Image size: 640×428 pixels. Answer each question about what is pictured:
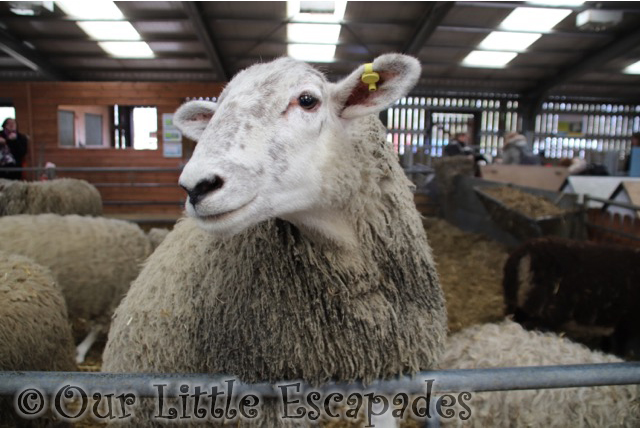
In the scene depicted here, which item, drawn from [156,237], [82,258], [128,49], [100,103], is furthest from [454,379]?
[128,49]

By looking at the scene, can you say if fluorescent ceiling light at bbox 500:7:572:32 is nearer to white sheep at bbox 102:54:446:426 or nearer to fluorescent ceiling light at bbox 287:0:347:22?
fluorescent ceiling light at bbox 287:0:347:22

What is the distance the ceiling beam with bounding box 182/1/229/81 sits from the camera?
25.0 feet

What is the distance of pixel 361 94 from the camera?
1480mm

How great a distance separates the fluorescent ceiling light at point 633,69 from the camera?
11108 millimetres

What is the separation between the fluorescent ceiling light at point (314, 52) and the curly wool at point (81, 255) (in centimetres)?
738

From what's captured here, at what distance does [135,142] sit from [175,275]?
31.0 ft

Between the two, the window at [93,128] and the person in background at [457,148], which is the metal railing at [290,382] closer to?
Answer: the person in background at [457,148]

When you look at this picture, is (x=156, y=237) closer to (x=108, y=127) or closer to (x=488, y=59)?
(x=108, y=127)

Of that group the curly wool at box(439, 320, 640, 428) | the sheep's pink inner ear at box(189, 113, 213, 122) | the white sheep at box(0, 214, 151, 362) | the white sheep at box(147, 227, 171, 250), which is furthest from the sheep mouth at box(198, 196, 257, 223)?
the white sheep at box(147, 227, 171, 250)

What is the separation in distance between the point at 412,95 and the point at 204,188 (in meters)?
12.9

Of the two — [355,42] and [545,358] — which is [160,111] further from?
[545,358]

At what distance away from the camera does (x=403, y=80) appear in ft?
4.63

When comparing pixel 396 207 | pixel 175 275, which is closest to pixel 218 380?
pixel 175 275

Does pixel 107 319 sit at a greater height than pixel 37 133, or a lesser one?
lesser
